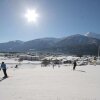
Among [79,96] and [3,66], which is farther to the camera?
[3,66]

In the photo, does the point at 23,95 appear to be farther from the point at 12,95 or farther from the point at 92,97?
the point at 92,97

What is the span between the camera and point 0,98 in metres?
8.82

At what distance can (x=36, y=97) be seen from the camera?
9.03 m

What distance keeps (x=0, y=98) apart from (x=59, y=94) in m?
2.92

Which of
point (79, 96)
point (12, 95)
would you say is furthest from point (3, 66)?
point (79, 96)

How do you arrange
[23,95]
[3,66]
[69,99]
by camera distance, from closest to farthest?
1. [69,99]
2. [23,95]
3. [3,66]

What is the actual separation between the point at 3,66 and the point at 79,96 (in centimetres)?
997

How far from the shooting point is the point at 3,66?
17.4m

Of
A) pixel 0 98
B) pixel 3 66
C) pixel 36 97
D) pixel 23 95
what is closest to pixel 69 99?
pixel 36 97

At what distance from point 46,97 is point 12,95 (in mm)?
1746

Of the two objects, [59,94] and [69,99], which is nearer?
[69,99]

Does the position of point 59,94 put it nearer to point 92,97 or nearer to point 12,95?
point 92,97

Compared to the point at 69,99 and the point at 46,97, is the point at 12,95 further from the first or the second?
the point at 69,99

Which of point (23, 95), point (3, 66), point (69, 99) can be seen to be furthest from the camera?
point (3, 66)
